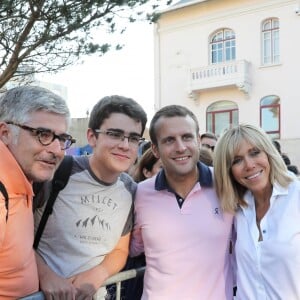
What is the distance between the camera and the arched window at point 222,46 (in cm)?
2000

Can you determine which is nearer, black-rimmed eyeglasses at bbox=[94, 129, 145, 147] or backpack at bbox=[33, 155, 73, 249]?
backpack at bbox=[33, 155, 73, 249]

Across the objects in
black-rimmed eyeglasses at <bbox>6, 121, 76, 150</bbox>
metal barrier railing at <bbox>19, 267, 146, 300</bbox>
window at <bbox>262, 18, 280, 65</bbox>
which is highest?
window at <bbox>262, 18, 280, 65</bbox>

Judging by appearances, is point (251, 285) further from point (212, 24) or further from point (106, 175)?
point (212, 24)

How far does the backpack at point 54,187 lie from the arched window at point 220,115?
18030mm

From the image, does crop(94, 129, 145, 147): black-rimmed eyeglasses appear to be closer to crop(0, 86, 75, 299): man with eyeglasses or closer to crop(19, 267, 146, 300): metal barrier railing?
crop(0, 86, 75, 299): man with eyeglasses

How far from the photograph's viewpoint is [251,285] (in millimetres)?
2209

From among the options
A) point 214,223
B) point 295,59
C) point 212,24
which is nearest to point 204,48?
point 212,24

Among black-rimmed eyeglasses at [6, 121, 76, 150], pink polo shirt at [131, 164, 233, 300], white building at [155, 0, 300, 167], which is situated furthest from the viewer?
white building at [155, 0, 300, 167]

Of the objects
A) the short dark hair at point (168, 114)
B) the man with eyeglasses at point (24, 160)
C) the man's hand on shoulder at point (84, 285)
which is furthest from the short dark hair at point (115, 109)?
the man's hand on shoulder at point (84, 285)

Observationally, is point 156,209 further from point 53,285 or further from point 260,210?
point 53,285

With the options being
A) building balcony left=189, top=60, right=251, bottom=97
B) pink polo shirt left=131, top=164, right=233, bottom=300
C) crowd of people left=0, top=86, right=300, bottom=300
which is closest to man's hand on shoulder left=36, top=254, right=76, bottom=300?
crowd of people left=0, top=86, right=300, bottom=300

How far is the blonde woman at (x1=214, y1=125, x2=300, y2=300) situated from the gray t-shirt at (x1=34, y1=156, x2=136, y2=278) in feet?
2.08

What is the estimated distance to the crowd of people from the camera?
192 cm

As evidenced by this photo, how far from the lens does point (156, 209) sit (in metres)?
2.40
